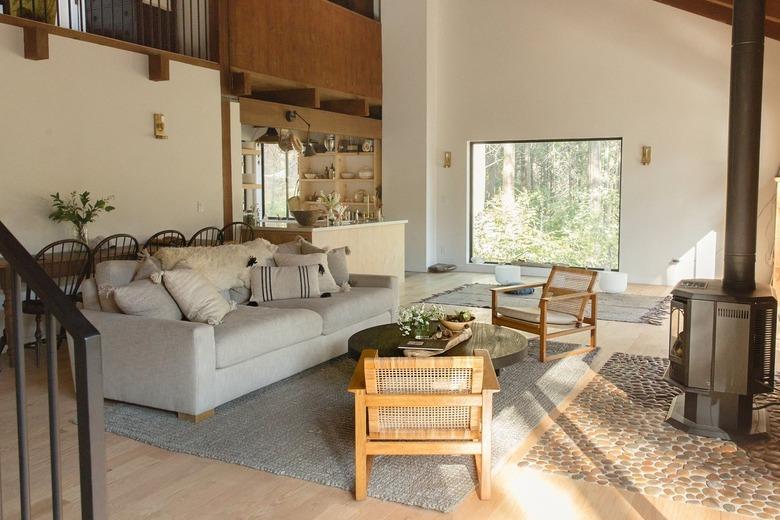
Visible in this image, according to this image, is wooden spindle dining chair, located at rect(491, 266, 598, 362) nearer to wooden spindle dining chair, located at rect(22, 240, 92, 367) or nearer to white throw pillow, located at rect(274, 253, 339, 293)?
white throw pillow, located at rect(274, 253, 339, 293)

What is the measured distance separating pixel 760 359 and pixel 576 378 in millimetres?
1324

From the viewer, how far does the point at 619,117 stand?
9.45 m

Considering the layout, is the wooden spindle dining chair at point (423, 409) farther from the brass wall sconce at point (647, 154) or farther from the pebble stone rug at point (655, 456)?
the brass wall sconce at point (647, 154)

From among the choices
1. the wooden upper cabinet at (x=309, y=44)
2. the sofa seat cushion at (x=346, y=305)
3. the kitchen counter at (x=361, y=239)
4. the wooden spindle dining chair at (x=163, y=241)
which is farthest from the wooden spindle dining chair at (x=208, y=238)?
the sofa seat cushion at (x=346, y=305)

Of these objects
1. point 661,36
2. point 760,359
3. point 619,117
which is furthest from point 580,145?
point 760,359

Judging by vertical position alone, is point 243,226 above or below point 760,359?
above

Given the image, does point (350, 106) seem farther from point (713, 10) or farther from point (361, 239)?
point (713, 10)

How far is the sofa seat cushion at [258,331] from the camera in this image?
416cm

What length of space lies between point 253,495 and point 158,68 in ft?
16.9

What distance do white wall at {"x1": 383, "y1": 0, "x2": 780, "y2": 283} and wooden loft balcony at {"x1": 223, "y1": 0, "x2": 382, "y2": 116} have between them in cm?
57

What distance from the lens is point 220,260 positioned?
208 inches

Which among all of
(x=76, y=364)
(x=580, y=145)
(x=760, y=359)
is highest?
(x=580, y=145)

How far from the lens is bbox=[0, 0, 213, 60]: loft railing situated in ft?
25.4

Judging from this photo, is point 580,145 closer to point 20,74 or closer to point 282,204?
point 282,204
